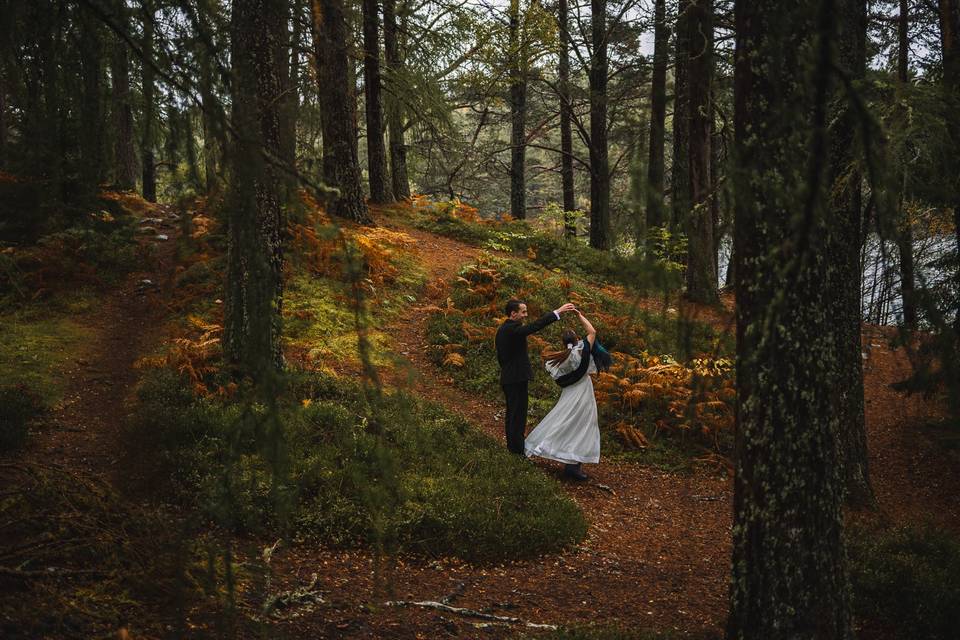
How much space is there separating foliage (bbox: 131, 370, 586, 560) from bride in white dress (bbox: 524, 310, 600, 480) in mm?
679

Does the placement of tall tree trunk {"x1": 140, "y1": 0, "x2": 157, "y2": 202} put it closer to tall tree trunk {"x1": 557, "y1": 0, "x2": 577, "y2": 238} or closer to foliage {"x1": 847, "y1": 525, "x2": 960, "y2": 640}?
foliage {"x1": 847, "y1": 525, "x2": 960, "y2": 640}

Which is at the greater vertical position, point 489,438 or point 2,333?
point 2,333

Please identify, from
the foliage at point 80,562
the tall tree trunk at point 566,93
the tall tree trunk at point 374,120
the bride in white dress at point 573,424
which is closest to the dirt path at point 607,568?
the bride in white dress at point 573,424

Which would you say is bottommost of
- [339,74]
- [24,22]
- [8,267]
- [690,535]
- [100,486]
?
[690,535]

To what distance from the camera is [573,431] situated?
888 centimetres

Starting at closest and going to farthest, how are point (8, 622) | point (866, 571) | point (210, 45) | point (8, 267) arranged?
point (210, 45) < point (8, 622) < point (8, 267) < point (866, 571)

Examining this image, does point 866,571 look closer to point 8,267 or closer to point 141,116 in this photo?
point 141,116

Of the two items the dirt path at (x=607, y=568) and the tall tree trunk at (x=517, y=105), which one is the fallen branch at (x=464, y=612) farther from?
the tall tree trunk at (x=517, y=105)

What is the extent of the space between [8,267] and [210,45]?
300cm

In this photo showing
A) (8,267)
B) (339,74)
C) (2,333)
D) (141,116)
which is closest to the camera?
(141,116)

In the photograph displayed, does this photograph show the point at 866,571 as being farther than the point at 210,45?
Yes

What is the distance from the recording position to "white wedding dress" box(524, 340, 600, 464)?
8.84 metres

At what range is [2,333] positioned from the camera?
1008 cm

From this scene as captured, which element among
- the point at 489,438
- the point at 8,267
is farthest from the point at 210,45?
the point at 489,438
